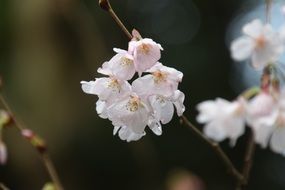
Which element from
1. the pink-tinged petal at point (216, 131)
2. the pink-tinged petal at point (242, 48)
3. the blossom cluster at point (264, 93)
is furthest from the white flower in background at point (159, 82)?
the pink-tinged petal at point (216, 131)

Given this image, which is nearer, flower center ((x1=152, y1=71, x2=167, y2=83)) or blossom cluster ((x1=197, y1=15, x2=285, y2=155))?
flower center ((x1=152, y1=71, x2=167, y2=83))

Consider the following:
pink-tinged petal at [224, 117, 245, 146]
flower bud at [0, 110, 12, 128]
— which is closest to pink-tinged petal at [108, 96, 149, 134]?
flower bud at [0, 110, 12, 128]

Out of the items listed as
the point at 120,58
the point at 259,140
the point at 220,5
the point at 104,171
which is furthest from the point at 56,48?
the point at 120,58

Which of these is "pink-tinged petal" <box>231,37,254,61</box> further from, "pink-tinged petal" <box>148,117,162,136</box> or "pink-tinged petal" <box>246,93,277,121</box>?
"pink-tinged petal" <box>148,117,162,136</box>

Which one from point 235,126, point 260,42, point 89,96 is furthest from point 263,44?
point 89,96

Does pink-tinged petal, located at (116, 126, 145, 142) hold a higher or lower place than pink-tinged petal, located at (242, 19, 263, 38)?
higher

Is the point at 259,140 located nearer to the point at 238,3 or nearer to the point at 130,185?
the point at 130,185

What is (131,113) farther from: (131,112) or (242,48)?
(242,48)
